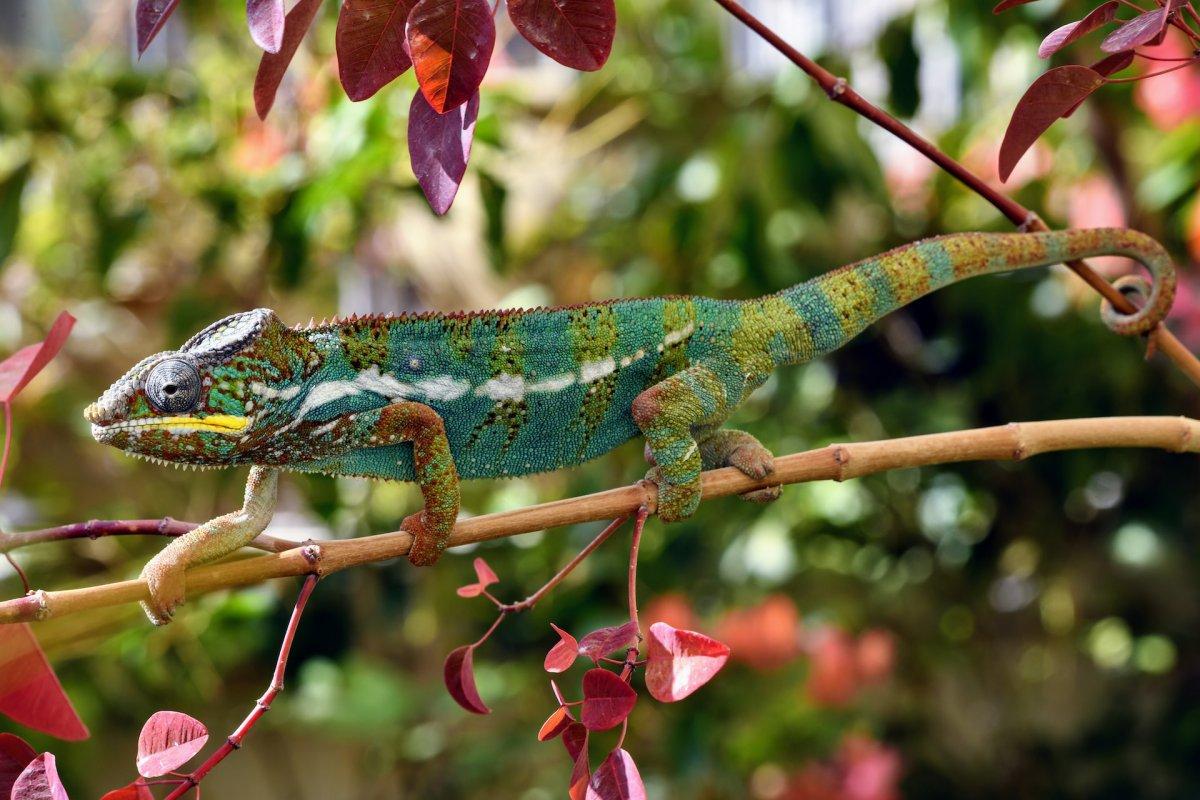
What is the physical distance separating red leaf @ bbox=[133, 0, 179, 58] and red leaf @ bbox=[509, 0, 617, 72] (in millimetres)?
232

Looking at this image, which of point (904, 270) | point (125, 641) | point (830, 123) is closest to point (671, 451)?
point (904, 270)

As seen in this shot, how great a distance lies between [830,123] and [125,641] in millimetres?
1463

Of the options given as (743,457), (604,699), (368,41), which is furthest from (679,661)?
(368,41)

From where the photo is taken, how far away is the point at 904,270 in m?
1.09

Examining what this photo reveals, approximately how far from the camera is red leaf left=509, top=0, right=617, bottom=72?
2.41 feet

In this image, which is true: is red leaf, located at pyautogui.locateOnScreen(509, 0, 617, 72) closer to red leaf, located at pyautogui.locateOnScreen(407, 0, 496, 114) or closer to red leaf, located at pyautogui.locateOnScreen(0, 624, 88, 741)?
red leaf, located at pyautogui.locateOnScreen(407, 0, 496, 114)

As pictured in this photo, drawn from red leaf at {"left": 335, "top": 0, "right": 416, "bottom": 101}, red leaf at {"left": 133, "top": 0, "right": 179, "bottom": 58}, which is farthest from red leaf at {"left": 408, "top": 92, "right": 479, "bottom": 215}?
red leaf at {"left": 133, "top": 0, "right": 179, "bottom": 58}

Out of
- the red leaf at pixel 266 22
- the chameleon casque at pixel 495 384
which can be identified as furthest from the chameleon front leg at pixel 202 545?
the red leaf at pixel 266 22

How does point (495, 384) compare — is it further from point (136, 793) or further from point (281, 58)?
point (136, 793)

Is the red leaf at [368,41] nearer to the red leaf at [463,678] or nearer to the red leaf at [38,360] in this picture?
the red leaf at [38,360]

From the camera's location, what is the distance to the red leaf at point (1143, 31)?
0.74 meters

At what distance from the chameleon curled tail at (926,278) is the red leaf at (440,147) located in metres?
0.43

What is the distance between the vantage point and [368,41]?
75cm

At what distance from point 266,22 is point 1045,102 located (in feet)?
1.74
